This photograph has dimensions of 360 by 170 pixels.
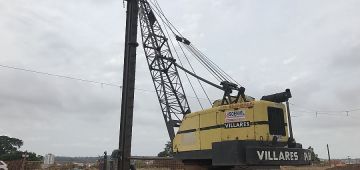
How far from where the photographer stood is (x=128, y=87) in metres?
14.7

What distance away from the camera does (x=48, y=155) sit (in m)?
29.0

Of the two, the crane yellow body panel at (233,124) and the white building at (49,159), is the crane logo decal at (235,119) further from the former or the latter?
the white building at (49,159)

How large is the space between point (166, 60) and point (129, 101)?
2602cm

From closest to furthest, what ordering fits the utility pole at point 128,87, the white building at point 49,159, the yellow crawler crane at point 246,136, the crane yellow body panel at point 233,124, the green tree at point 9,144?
1. the yellow crawler crane at point 246,136
2. the crane yellow body panel at point 233,124
3. the utility pole at point 128,87
4. the white building at point 49,159
5. the green tree at point 9,144

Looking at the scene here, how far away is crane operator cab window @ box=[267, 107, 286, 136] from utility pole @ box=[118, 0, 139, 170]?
17.1 ft

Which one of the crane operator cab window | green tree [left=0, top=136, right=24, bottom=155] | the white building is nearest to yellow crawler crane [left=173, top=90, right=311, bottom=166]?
the crane operator cab window

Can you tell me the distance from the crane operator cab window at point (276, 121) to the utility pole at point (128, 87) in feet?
17.1

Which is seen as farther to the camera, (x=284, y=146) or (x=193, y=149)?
(x=193, y=149)

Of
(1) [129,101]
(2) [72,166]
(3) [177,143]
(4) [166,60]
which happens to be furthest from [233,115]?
(4) [166,60]

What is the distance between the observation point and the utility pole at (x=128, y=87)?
46.4 ft

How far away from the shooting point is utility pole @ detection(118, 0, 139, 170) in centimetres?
1416

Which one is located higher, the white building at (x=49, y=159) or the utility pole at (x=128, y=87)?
the utility pole at (x=128, y=87)

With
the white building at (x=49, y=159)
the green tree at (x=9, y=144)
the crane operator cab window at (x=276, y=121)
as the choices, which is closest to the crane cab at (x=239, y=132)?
the crane operator cab window at (x=276, y=121)

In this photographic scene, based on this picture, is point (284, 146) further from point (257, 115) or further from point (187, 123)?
point (187, 123)
